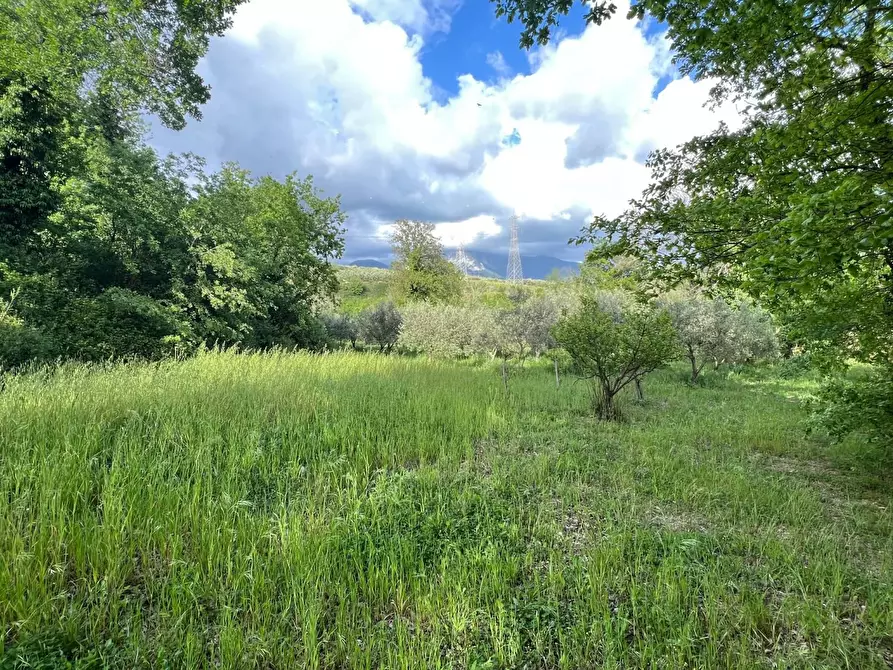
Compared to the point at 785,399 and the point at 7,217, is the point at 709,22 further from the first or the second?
the point at 7,217

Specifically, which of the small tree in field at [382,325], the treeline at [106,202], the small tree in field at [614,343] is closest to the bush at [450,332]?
the small tree in field at [382,325]

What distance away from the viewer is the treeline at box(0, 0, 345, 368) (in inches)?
357

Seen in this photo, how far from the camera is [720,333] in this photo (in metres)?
14.9

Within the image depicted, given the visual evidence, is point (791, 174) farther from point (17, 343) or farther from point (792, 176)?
point (17, 343)

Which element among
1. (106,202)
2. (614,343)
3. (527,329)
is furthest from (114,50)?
(527,329)

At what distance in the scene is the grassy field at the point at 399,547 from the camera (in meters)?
→ 1.98

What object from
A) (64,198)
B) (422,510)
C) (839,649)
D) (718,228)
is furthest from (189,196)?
(839,649)

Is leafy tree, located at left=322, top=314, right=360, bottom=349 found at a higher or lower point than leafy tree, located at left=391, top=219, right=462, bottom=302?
lower

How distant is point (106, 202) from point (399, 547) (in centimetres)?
1299

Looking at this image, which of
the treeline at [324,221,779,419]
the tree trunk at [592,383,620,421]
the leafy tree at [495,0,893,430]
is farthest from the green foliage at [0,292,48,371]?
the tree trunk at [592,383,620,421]

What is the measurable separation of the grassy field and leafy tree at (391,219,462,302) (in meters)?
24.2

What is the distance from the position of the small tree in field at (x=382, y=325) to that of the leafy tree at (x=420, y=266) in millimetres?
4676

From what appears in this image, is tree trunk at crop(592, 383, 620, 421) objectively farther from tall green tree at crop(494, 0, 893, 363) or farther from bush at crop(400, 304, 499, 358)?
bush at crop(400, 304, 499, 358)

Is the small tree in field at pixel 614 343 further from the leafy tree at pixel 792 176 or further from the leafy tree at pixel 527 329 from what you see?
the leafy tree at pixel 527 329
